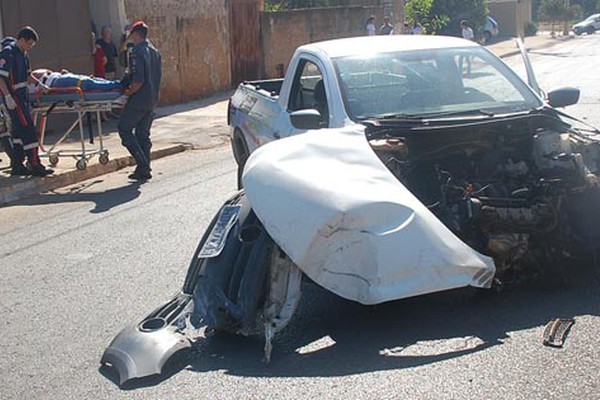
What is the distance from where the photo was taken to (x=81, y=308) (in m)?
6.78

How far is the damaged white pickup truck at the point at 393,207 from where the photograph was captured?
5.46m

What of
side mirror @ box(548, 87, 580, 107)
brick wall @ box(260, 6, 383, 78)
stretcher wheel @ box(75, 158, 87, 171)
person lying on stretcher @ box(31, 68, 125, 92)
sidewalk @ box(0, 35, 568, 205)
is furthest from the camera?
brick wall @ box(260, 6, 383, 78)

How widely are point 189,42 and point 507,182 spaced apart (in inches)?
650

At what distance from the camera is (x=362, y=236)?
545 centimetres

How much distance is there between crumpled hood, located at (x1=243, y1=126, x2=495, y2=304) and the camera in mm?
5434

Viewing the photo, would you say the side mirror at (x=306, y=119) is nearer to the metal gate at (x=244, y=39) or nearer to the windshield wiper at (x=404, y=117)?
the windshield wiper at (x=404, y=117)

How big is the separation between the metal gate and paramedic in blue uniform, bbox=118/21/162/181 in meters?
12.3

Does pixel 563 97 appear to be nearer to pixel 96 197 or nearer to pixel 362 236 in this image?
pixel 362 236

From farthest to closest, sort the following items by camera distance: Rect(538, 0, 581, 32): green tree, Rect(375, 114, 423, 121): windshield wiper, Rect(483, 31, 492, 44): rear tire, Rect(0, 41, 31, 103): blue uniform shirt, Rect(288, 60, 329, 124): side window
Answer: Rect(538, 0, 581, 32): green tree, Rect(483, 31, 492, 44): rear tire, Rect(0, 41, 31, 103): blue uniform shirt, Rect(288, 60, 329, 124): side window, Rect(375, 114, 423, 121): windshield wiper

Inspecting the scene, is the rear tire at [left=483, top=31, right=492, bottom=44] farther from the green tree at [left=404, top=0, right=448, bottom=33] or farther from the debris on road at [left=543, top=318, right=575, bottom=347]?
the debris on road at [left=543, top=318, right=575, bottom=347]

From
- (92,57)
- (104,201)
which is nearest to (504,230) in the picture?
(104,201)

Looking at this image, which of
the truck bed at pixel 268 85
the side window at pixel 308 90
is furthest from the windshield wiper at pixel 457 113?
the truck bed at pixel 268 85

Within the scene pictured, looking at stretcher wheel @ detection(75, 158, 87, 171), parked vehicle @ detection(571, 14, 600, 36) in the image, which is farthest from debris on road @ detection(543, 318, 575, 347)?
parked vehicle @ detection(571, 14, 600, 36)

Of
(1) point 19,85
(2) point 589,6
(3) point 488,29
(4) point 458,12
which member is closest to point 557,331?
(1) point 19,85
